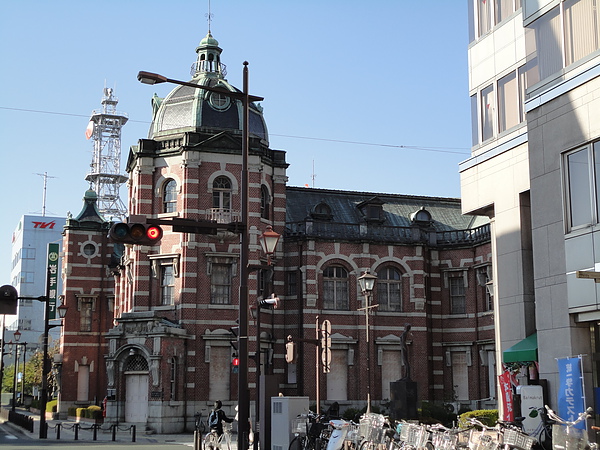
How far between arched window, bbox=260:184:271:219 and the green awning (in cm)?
2264

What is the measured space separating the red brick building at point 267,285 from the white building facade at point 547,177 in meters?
17.8

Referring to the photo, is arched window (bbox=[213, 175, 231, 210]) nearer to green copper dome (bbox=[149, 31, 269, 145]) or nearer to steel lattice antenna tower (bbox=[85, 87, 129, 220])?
green copper dome (bbox=[149, 31, 269, 145])

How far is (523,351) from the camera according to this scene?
73.3ft

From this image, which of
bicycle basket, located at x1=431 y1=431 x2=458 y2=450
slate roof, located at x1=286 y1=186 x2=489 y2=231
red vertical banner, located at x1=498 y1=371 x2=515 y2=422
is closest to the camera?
bicycle basket, located at x1=431 y1=431 x2=458 y2=450

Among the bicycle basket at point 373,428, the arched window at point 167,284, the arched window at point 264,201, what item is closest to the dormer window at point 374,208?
the arched window at point 264,201

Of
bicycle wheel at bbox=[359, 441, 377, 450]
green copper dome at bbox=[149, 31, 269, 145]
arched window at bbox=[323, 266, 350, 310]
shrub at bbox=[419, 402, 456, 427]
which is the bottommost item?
shrub at bbox=[419, 402, 456, 427]

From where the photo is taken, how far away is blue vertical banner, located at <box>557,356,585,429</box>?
18422mm

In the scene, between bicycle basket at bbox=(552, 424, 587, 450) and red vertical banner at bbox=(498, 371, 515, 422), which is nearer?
bicycle basket at bbox=(552, 424, 587, 450)

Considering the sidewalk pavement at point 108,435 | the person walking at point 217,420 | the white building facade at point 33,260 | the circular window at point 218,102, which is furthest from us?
the white building facade at point 33,260

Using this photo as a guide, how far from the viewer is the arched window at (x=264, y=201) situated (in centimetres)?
4422

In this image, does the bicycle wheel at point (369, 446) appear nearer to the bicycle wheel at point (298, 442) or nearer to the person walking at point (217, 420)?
the bicycle wheel at point (298, 442)

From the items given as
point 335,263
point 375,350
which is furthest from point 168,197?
point 375,350

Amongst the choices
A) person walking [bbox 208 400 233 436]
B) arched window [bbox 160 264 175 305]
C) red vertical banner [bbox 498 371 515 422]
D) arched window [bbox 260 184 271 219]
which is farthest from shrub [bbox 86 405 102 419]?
red vertical banner [bbox 498 371 515 422]

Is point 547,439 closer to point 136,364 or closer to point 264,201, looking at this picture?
point 136,364
